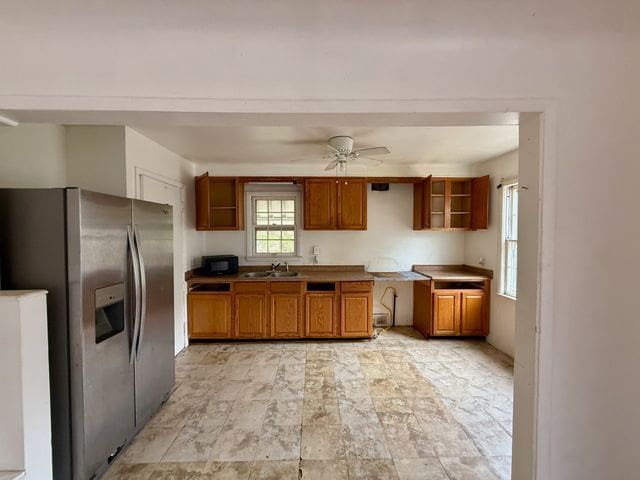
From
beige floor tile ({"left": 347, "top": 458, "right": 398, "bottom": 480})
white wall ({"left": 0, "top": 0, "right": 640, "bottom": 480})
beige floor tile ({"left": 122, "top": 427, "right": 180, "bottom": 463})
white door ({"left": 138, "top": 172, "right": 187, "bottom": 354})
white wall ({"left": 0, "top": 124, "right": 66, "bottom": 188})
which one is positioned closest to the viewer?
white wall ({"left": 0, "top": 0, "right": 640, "bottom": 480})

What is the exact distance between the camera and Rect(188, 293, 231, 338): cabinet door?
350cm

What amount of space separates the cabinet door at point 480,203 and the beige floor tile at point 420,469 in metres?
2.83

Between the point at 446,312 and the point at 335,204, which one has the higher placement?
the point at 335,204

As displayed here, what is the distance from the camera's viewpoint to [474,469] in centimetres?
169

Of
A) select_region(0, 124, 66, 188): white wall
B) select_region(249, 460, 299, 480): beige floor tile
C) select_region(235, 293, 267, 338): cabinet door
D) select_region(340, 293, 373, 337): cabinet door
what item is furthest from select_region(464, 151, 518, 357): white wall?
select_region(0, 124, 66, 188): white wall

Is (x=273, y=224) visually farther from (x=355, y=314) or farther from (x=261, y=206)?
(x=355, y=314)

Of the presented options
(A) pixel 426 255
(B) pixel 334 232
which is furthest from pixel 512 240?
(B) pixel 334 232

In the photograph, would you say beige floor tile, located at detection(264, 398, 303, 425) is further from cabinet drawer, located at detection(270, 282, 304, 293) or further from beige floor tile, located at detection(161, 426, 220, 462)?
cabinet drawer, located at detection(270, 282, 304, 293)

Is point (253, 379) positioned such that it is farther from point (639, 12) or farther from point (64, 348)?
point (639, 12)

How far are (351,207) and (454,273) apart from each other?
1.75 m

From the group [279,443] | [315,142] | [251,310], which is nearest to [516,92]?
[315,142]

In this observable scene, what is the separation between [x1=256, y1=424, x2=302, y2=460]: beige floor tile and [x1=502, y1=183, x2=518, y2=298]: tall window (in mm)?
2944

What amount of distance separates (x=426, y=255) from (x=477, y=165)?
1.47m

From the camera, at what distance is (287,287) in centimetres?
354
